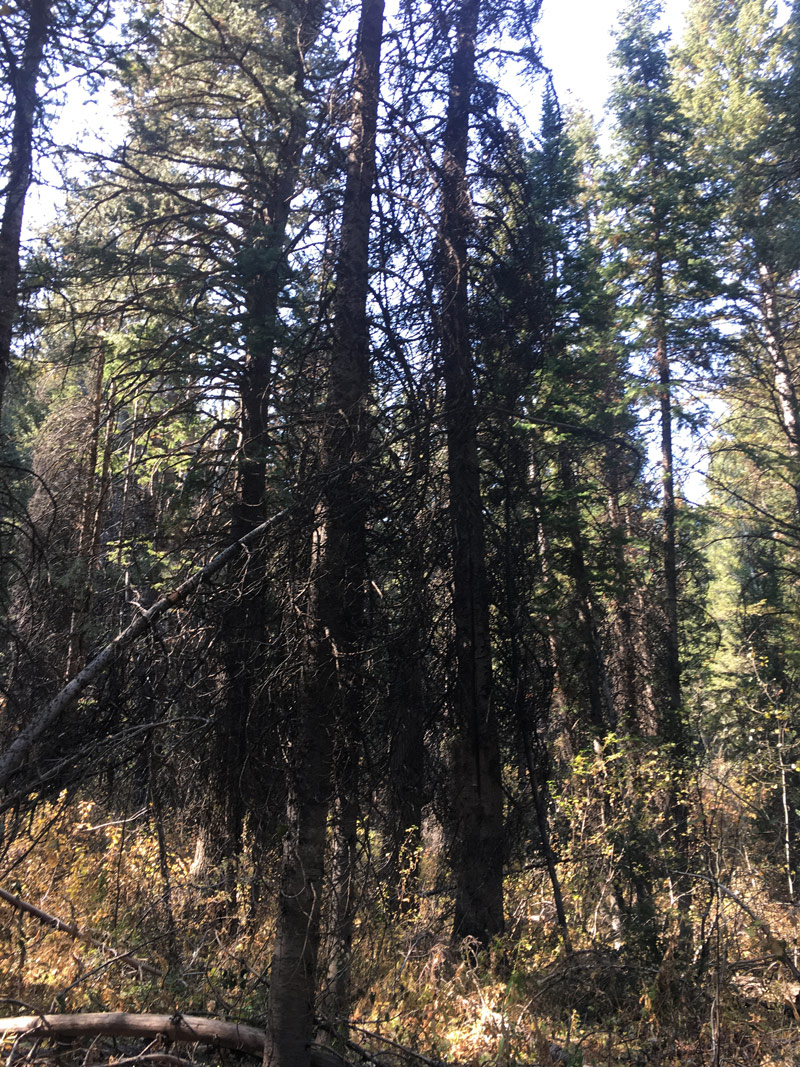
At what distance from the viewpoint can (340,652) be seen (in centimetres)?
518

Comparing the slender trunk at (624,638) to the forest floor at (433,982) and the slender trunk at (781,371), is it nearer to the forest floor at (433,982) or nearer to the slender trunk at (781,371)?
the slender trunk at (781,371)

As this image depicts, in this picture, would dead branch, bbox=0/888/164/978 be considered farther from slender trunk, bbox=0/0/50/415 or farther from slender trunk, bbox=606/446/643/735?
slender trunk, bbox=606/446/643/735

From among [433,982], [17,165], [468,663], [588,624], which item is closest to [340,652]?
[468,663]

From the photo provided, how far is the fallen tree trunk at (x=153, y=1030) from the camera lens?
196 inches

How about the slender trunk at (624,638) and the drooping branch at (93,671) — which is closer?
the drooping branch at (93,671)

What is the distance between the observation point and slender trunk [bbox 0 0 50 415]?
291 inches

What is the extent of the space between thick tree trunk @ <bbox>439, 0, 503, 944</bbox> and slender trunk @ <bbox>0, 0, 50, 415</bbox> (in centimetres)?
425

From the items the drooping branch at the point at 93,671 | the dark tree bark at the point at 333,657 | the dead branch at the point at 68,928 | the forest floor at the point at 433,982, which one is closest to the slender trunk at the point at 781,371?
the forest floor at the point at 433,982

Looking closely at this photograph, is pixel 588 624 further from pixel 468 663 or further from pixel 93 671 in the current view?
pixel 93 671

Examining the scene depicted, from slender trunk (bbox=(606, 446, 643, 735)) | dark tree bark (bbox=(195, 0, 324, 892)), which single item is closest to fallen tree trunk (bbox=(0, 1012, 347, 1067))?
dark tree bark (bbox=(195, 0, 324, 892))

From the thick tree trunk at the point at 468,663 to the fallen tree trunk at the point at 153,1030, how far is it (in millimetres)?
2542

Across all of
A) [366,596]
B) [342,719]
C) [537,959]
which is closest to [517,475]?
[366,596]

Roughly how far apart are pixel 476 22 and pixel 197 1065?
33.9ft

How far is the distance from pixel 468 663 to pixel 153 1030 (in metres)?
3.87
